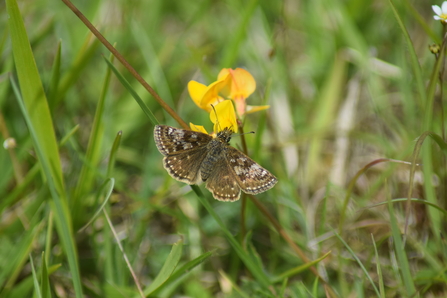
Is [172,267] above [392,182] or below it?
above

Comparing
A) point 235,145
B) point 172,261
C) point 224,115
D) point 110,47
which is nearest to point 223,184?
point 224,115

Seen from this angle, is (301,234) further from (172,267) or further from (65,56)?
(65,56)

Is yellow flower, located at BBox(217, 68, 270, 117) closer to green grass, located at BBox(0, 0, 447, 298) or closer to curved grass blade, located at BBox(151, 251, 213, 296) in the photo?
green grass, located at BBox(0, 0, 447, 298)

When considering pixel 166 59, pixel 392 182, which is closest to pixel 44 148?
pixel 166 59

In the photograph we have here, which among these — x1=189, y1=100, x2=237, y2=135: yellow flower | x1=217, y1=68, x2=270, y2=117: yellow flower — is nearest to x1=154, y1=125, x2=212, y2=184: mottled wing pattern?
x1=189, y1=100, x2=237, y2=135: yellow flower

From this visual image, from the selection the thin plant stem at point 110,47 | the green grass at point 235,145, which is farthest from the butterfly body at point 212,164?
the thin plant stem at point 110,47

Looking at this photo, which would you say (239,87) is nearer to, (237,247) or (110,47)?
(110,47)
